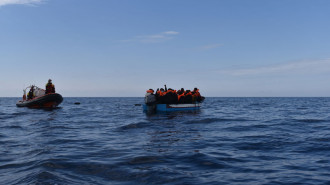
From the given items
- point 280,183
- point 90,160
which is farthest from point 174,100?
point 280,183

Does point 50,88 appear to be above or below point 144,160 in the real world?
above

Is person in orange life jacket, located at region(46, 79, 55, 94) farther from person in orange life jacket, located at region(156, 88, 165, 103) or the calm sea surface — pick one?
the calm sea surface

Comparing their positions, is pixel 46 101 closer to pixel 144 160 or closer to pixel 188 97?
pixel 188 97

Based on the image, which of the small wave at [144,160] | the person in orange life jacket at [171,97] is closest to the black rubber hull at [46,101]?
the person in orange life jacket at [171,97]

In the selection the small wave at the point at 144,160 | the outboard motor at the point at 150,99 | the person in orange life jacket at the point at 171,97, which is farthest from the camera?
the person in orange life jacket at the point at 171,97

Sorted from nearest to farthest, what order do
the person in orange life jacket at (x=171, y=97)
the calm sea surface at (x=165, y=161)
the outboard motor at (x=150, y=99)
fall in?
the calm sea surface at (x=165, y=161) → the outboard motor at (x=150, y=99) → the person in orange life jacket at (x=171, y=97)

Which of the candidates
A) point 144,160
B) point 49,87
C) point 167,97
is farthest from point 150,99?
point 144,160

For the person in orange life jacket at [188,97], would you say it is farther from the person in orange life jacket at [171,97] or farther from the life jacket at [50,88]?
the life jacket at [50,88]

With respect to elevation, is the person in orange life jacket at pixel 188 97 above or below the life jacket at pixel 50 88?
below

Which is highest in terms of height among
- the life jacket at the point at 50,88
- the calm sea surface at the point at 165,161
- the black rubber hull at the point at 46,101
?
the life jacket at the point at 50,88

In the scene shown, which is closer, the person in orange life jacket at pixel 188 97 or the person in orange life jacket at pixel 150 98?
the person in orange life jacket at pixel 150 98

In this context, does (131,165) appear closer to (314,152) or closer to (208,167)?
(208,167)

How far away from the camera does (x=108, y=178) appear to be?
19.3 feet

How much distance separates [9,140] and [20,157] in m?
3.89
